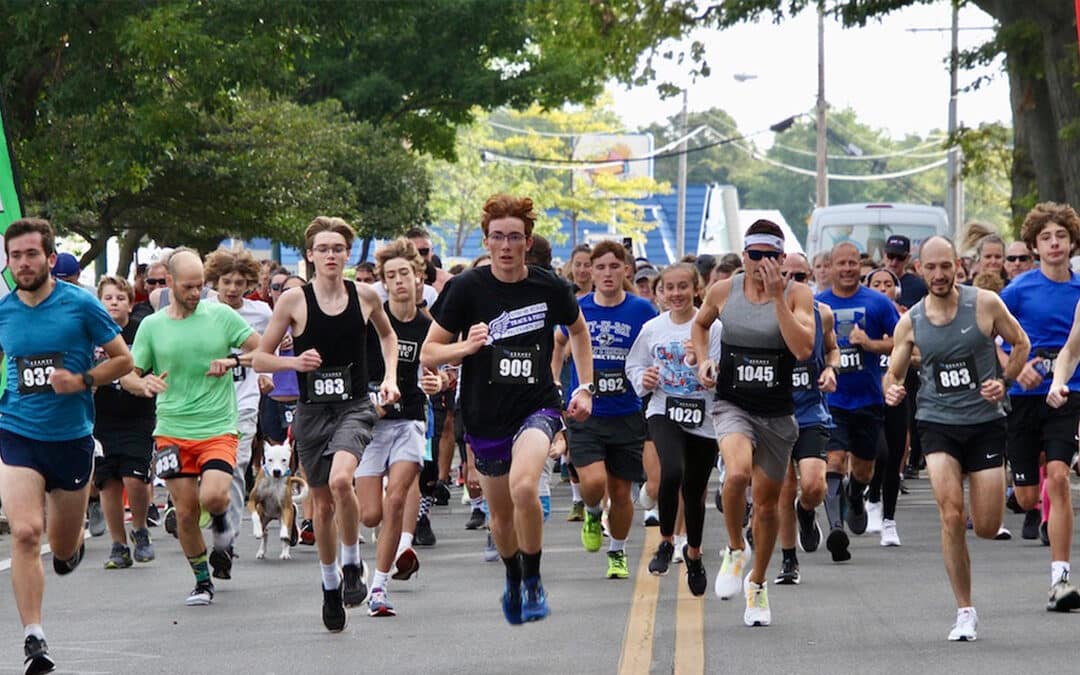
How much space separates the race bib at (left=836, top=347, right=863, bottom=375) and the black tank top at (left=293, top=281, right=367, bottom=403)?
182 inches

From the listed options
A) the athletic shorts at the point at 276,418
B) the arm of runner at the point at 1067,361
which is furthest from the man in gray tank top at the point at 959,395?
the athletic shorts at the point at 276,418

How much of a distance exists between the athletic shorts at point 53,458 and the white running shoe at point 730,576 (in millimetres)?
3248

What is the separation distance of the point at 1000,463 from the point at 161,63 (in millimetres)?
14306

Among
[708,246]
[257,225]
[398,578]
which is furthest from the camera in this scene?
[708,246]

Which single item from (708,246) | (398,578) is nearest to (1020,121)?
(398,578)

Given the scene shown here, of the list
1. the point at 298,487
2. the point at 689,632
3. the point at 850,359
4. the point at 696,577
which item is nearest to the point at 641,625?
the point at 689,632

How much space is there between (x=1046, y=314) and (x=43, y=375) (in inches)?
236

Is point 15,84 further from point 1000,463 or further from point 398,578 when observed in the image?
point 1000,463

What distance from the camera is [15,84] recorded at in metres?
23.1

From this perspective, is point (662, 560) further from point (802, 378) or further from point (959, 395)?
point (959, 395)

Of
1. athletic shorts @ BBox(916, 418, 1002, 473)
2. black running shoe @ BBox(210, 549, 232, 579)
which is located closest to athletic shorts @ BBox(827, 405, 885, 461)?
athletic shorts @ BBox(916, 418, 1002, 473)

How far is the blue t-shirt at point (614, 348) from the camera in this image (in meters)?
13.3

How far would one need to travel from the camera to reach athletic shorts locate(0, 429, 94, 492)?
383 inches

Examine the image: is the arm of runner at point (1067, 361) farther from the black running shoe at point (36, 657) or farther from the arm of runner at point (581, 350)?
the black running shoe at point (36, 657)
